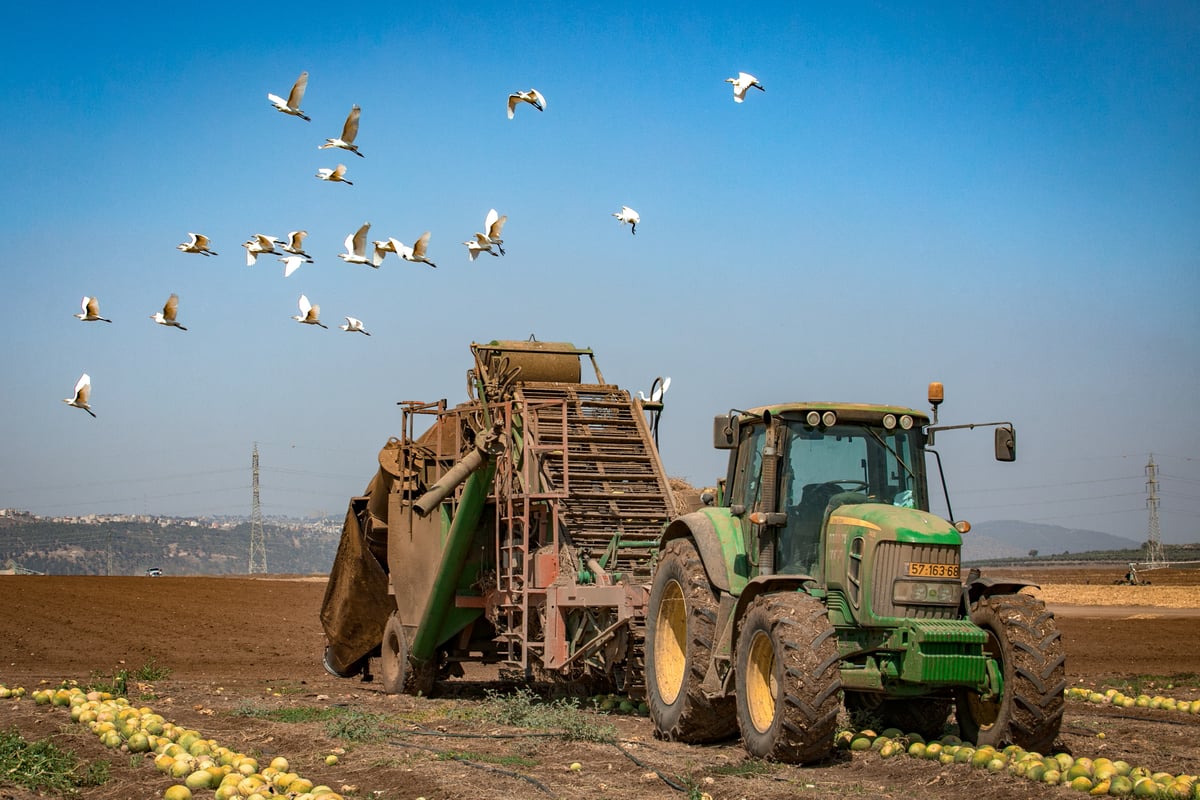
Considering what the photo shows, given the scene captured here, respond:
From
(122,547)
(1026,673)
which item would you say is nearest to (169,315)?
(1026,673)

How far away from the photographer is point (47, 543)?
14788 cm

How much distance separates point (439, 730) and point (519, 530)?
3.36 metres

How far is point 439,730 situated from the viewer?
39.7 feet

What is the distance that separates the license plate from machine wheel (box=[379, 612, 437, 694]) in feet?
27.1

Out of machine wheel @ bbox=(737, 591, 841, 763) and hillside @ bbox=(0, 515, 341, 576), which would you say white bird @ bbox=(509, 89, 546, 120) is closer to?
machine wheel @ bbox=(737, 591, 841, 763)

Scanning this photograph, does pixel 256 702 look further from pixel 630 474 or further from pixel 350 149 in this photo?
pixel 350 149

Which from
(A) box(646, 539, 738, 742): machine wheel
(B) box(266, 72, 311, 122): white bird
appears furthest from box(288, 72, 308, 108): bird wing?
(A) box(646, 539, 738, 742): machine wheel

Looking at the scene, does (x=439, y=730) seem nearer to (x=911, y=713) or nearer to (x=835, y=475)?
(x=911, y=713)

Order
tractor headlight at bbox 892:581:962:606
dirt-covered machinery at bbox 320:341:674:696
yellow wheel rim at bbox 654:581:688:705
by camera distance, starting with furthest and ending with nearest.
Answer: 1. dirt-covered machinery at bbox 320:341:674:696
2. yellow wheel rim at bbox 654:581:688:705
3. tractor headlight at bbox 892:581:962:606

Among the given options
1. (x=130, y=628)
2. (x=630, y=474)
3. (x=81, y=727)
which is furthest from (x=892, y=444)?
(x=130, y=628)

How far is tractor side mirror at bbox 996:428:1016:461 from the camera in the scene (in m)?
10.0

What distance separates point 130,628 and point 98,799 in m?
18.1

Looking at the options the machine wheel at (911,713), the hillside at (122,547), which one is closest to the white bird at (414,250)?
the machine wheel at (911,713)

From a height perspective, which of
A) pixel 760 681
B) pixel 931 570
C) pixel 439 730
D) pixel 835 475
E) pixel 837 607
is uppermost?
pixel 835 475
